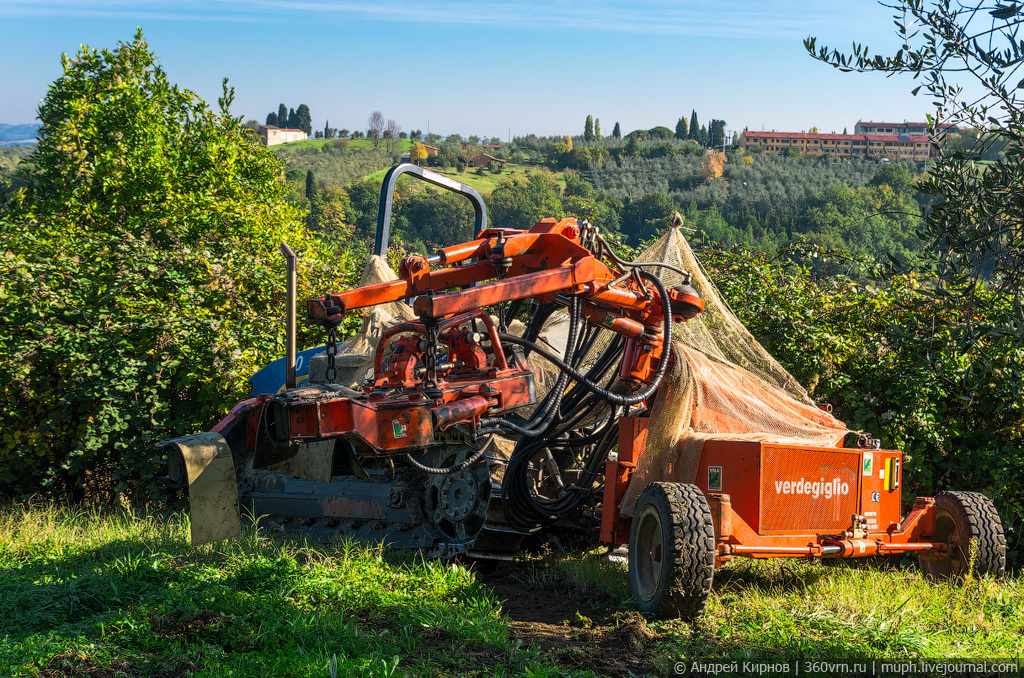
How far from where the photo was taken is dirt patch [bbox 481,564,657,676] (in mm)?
5293

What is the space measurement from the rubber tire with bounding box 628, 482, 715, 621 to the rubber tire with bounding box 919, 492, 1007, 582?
221cm

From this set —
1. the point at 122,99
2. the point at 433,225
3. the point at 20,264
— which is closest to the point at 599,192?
the point at 433,225

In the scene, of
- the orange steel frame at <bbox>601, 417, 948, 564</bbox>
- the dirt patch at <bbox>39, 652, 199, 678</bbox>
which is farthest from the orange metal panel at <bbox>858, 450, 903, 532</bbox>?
the dirt patch at <bbox>39, 652, 199, 678</bbox>

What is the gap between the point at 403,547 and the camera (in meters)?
7.70

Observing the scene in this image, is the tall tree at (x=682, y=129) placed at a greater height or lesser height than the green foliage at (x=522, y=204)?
greater

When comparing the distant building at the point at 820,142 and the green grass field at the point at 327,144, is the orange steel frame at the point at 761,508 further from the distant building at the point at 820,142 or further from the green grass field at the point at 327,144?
the green grass field at the point at 327,144

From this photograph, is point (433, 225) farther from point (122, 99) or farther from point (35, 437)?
point (35, 437)

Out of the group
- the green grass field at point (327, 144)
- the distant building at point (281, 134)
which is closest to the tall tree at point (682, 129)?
the green grass field at point (327, 144)

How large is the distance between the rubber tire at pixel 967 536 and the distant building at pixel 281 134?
130 metres

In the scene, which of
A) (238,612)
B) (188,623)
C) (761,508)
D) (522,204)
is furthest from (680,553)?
(522,204)

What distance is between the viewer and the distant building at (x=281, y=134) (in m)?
130

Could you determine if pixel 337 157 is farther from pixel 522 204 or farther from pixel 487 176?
pixel 522 204

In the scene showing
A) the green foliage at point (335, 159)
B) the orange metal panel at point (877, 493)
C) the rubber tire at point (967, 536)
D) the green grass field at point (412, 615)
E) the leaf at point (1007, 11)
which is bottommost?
the green grass field at point (412, 615)

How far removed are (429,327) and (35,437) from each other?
22.7 ft
